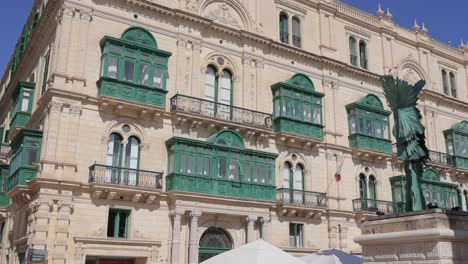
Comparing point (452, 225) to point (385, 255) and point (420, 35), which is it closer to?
point (385, 255)

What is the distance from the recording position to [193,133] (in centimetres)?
2422

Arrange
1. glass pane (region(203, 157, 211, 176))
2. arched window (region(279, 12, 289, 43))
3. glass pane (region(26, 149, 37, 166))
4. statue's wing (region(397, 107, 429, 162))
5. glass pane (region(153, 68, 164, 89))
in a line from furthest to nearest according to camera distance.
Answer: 1. arched window (region(279, 12, 289, 43))
2. glass pane (region(153, 68, 164, 89))
3. glass pane (region(203, 157, 211, 176))
4. glass pane (region(26, 149, 37, 166))
5. statue's wing (region(397, 107, 429, 162))

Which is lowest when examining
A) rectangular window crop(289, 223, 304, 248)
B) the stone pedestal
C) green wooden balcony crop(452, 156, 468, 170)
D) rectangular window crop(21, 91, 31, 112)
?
the stone pedestal

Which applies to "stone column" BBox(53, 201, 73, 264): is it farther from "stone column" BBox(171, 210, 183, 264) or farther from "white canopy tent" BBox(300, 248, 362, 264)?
"white canopy tent" BBox(300, 248, 362, 264)

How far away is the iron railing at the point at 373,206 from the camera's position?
28.8 m

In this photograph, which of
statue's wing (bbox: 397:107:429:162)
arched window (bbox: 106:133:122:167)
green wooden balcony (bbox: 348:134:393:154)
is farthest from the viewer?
green wooden balcony (bbox: 348:134:393:154)

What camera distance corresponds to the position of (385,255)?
11.8m

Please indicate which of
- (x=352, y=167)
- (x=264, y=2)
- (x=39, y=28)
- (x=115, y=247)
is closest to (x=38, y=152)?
(x=115, y=247)

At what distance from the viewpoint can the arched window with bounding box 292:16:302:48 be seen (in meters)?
30.5

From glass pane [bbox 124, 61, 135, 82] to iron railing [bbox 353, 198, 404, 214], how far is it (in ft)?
50.0

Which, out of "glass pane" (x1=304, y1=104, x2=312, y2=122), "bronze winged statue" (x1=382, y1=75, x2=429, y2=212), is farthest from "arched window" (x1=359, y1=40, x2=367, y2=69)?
"bronze winged statue" (x1=382, y1=75, x2=429, y2=212)

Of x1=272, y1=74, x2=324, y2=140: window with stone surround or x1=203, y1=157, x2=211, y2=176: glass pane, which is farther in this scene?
x1=272, y1=74, x2=324, y2=140: window with stone surround

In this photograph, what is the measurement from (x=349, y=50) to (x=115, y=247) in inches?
817

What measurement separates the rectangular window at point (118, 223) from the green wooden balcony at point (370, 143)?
1504 cm
